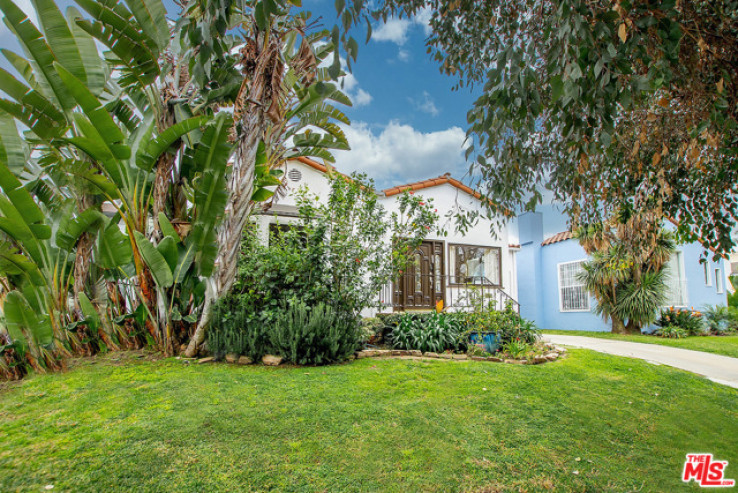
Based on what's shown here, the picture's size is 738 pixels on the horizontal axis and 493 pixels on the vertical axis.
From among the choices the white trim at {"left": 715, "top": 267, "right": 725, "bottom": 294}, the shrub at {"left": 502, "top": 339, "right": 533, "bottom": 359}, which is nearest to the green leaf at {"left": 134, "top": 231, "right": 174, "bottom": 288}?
the shrub at {"left": 502, "top": 339, "right": 533, "bottom": 359}

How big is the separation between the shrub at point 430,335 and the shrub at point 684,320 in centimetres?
985

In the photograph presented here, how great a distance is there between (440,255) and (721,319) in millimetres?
10778

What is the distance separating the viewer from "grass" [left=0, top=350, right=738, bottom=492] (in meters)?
2.68

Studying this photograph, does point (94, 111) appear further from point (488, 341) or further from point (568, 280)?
point (568, 280)

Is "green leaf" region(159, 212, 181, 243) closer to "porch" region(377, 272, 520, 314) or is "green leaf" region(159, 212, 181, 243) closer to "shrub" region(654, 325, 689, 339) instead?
"porch" region(377, 272, 520, 314)

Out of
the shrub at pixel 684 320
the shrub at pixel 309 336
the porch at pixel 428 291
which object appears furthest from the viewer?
the shrub at pixel 684 320

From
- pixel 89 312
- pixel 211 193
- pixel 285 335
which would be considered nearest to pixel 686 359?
pixel 285 335

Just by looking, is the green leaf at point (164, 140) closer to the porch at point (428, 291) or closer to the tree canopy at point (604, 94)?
the tree canopy at point (604, 94)

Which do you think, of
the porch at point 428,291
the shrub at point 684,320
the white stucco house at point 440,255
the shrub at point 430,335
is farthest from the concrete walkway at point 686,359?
the shrub at point 684,320

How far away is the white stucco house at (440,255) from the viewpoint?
11227 mm

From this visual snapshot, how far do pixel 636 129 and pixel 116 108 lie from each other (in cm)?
813

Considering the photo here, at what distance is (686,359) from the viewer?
8195mm

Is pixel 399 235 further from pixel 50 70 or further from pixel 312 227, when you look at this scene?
pixel 50 70

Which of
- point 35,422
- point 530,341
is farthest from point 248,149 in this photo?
point 530,341
